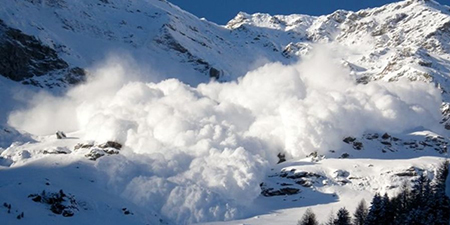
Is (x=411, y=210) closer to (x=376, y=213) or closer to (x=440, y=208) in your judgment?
(x=376, y=213)

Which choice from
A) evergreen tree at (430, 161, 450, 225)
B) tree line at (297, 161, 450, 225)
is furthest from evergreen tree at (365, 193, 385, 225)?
evergreen tree at (430, 161, 450, 225)

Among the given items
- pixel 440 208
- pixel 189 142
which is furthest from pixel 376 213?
pixel 189 142

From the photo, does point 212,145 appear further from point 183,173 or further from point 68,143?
point 68,143

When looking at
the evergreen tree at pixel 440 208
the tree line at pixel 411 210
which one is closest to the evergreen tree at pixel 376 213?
the tree line at pixel 411 210

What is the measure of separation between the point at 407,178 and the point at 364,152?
27533 millimetres

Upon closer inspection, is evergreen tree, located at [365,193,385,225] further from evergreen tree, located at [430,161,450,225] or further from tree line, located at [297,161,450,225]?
evergreen tree, located at [430,161,450,225]

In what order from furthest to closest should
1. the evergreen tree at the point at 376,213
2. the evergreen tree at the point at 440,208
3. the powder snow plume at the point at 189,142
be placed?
the powder snow plume at the point at 189,142, the evergreen tree at the point at 376,213, the evergreen tree at the point at 440,208

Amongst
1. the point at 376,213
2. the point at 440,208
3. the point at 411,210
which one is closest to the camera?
the point at 440,208

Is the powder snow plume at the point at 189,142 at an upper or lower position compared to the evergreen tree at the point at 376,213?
upper

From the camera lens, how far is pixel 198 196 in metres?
132

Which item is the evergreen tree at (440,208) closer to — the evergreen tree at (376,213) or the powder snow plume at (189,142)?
the evergreen tree at (376,213)

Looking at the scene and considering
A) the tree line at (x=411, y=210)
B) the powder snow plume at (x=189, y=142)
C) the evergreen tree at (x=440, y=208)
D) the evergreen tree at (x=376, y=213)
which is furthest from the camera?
the powder snow plume at (x=189, y=142)

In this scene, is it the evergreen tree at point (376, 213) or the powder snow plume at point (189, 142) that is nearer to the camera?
the evergreen tree at point (376, 213)

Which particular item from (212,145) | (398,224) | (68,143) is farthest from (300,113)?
(398,224)
